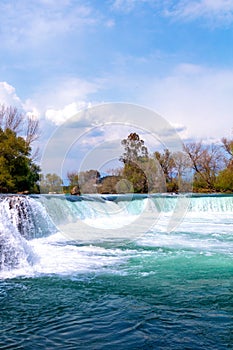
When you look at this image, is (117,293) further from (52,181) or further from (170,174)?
(170,174)

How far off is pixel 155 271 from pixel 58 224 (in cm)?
816

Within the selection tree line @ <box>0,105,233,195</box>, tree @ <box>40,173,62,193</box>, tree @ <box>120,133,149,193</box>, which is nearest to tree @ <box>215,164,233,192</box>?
tree line @ <box>0,105,233,195</box>

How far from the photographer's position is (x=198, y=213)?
23.0 meters

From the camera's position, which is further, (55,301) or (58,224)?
(58,224)

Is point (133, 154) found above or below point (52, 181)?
above

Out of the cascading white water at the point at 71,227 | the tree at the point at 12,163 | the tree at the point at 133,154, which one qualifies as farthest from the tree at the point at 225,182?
the tree at the point at 12,163

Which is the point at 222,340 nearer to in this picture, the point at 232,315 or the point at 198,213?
the point at 232,315

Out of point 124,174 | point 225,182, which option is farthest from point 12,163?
point 225,182

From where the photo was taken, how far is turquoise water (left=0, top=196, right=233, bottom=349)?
394 cm

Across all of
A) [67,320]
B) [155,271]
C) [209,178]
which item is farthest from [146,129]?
[209,178]

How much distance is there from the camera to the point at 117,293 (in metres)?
5.49

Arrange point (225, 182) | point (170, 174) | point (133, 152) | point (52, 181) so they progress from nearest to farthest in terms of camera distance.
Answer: point (52, 181), point (133, 152), point (170, 174), point (225, 182)

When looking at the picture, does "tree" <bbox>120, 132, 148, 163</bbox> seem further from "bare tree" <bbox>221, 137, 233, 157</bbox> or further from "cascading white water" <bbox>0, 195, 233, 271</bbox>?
"bare tree" <bbox>221, 137, 233, 157</bbox>

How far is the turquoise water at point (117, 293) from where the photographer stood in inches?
155
